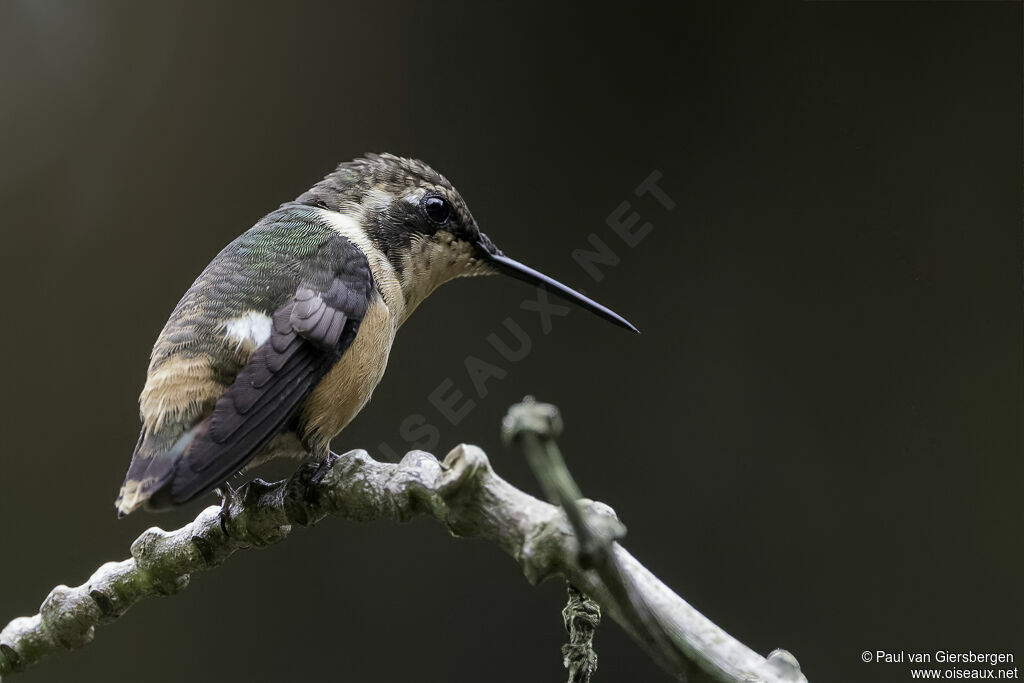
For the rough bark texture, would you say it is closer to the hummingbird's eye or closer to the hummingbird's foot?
the hummingbird's foot

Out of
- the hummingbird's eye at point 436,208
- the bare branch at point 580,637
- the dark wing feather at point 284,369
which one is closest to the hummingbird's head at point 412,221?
the hummingbird's eye at point 436,208

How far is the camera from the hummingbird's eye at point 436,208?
5.58 ft

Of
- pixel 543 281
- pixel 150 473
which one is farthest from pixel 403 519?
pixel 543 281

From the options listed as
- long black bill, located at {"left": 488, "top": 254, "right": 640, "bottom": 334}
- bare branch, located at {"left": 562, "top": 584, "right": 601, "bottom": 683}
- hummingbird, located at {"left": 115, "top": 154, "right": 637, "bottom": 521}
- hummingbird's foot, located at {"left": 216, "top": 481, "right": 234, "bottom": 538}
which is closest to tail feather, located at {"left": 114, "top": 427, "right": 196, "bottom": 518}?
hummingbird, located at {"left": 115, "top": 154, "right": 637, "bottom": 521}

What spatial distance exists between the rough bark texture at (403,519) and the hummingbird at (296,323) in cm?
7

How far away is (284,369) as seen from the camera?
50.8 inches

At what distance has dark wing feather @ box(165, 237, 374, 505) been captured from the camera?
115 cm

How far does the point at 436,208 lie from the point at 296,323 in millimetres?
455

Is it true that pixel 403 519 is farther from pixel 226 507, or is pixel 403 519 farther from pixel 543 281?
pixel 543 281

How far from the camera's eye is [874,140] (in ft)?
8.52

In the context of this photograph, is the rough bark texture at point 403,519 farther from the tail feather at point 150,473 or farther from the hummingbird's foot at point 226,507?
the tail feather at point 150,473

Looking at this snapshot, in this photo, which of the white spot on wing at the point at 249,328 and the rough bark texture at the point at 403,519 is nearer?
the rough bark texture at the point at 403,519

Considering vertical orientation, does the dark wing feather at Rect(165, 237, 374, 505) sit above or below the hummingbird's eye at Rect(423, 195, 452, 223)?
below

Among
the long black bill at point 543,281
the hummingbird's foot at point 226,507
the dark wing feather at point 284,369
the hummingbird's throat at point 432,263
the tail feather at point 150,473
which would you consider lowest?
the hummingbird's foot at point 226,507
